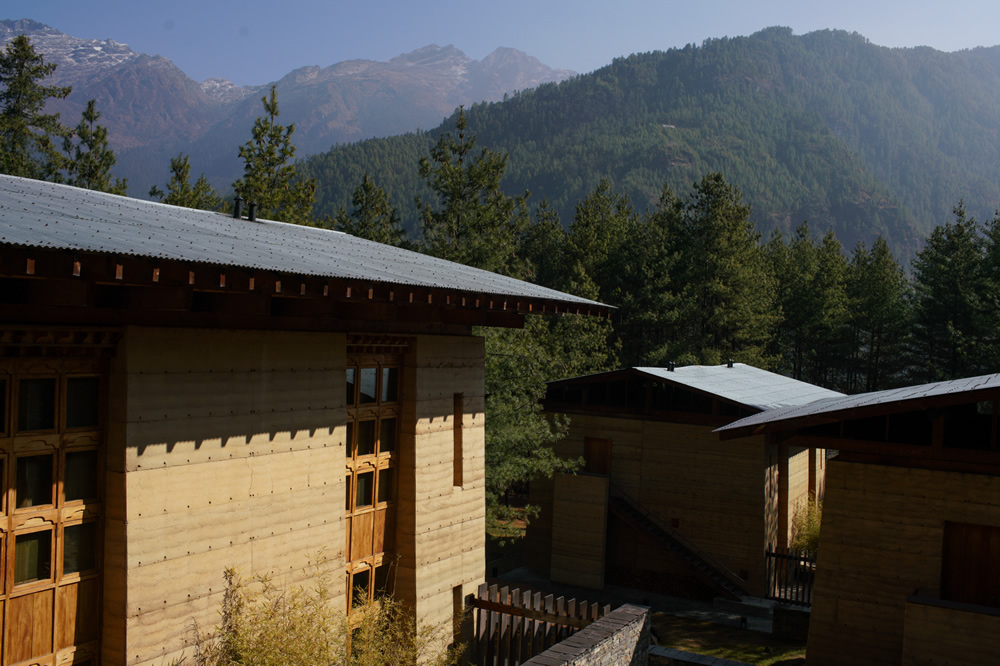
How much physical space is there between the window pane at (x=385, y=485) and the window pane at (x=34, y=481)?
425 cm

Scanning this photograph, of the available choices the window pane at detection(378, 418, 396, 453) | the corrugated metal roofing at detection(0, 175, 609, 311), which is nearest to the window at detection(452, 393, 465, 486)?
the window pane at detection(378, 418, 396, 453)

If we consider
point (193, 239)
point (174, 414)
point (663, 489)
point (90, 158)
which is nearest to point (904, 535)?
point (174, 414)

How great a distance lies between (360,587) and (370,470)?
1.46 meters

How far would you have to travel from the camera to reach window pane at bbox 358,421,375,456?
1012 cm

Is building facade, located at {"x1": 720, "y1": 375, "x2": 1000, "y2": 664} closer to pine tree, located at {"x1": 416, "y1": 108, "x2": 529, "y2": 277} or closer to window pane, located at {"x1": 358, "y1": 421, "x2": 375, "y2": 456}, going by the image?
window pane, located at {"x1": 358, "y1": 421, "x2": 375, "y2": 456}

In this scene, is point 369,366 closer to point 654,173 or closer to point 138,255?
point 138,255

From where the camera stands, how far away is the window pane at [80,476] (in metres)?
7.01

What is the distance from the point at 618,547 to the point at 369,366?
Answer: 14.4 m

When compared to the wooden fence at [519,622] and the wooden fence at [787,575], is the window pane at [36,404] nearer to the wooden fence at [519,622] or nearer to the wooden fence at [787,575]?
the wooden fence at [519,622]

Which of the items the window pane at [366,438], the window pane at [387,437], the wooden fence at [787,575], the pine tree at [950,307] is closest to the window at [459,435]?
the window pane at [387,437]

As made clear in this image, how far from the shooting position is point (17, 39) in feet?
112

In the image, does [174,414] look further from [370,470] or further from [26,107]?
[26,107]

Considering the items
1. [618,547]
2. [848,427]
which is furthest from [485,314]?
[618,547]

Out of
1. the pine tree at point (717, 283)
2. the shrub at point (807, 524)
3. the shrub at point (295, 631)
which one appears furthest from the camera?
the pine tree at point (717, 283)
